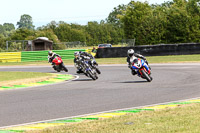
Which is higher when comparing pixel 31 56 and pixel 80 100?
pixel 31 56

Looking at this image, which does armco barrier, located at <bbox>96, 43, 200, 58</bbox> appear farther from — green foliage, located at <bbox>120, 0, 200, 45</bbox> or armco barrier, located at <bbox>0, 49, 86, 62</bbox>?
green foliage, located at <bbox>120, 0, 200, 45</bbox>

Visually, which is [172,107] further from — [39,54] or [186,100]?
[39,54]

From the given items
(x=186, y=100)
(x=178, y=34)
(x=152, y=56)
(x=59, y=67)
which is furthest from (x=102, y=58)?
(x=186, y=100)

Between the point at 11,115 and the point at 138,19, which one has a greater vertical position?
the point at 138,19

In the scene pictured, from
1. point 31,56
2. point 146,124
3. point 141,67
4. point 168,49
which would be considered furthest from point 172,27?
point 146,124

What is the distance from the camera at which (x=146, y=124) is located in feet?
24.0

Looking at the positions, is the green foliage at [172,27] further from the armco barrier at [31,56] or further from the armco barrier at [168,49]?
the armco barrier at [168,49]

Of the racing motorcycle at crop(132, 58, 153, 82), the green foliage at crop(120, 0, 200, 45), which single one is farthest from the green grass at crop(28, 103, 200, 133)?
the green foliage at crop(120, 0, 200, 45)

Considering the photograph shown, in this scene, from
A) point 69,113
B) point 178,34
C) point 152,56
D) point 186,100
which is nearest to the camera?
point 69,113

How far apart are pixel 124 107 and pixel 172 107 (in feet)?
3.72

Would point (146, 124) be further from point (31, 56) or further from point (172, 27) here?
point (172, 27)

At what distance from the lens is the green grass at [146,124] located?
6766 mm

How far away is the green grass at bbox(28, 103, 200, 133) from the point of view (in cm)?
677

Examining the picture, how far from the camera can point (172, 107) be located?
969 centimetres
